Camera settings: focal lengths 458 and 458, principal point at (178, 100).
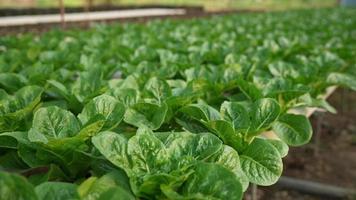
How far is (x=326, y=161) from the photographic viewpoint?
4.81m

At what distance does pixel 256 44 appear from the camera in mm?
4316

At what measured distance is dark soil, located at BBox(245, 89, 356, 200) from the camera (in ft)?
13.7

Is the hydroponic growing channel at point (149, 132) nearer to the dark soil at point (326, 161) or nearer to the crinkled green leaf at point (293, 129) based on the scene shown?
the crinkled green leaf at point (293, 129)

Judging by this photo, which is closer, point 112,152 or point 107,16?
point 112,152

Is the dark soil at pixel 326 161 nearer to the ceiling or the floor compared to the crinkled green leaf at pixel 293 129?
nearer to the floor

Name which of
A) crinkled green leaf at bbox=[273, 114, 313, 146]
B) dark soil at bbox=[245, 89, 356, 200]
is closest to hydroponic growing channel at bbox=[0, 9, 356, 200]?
crinkled green leaf at bbox=[273, 114, 313, 146]

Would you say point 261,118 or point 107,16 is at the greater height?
point 261,118

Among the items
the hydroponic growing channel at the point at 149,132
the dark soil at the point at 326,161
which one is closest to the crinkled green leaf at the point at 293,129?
the hydroponic growing channel at the point at 149,132

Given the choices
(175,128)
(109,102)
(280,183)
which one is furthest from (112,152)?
(280,183)

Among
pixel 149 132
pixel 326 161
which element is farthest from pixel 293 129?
pixel 326 161

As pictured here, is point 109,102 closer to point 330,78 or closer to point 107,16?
point 330,78

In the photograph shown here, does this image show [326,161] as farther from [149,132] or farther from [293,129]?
[149,132]

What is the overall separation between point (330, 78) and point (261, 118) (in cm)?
110

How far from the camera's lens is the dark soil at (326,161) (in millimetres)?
4174
